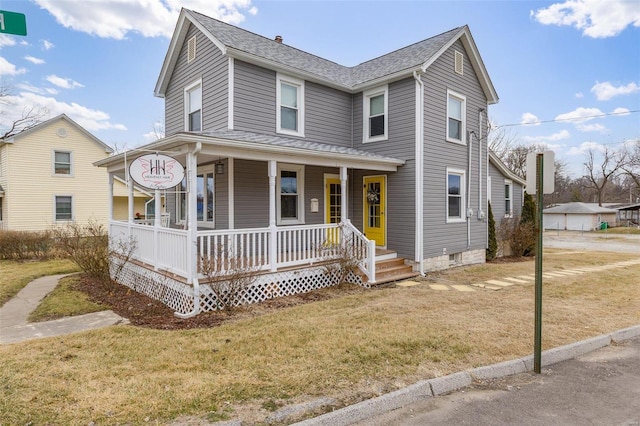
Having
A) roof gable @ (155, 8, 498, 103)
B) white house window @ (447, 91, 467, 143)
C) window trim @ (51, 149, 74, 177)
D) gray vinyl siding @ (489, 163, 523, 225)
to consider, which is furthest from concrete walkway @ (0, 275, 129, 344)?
window trim @ (51, 149, 74, 177)

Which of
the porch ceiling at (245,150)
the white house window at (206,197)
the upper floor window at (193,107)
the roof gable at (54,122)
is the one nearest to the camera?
the porch ceiling at (245,150)

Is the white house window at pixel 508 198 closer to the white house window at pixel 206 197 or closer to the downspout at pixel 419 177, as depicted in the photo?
the downspout at pixel 419 177

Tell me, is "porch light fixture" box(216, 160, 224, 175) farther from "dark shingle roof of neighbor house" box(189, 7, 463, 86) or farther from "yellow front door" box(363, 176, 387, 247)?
"yellow front door" box(363, 176, 387, 247)

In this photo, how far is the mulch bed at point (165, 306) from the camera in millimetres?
6156

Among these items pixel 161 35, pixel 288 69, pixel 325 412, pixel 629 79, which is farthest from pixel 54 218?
pixel 629 79

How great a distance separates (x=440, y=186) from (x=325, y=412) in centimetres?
908

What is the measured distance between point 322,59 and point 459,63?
4.75 meters

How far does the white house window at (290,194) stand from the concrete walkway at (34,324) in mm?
4644

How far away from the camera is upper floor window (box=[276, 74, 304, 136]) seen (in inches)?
396

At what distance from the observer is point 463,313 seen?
6.27m

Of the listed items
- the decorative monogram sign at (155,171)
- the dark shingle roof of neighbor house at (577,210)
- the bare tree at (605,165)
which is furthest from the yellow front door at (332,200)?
the bare tree at (605,165)

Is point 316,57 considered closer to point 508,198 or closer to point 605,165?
point 508,198

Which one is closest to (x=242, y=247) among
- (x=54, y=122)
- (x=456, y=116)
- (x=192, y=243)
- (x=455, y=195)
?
(x=192, y=243)

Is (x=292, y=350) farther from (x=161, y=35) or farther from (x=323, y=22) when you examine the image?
(x=161, y=35)
